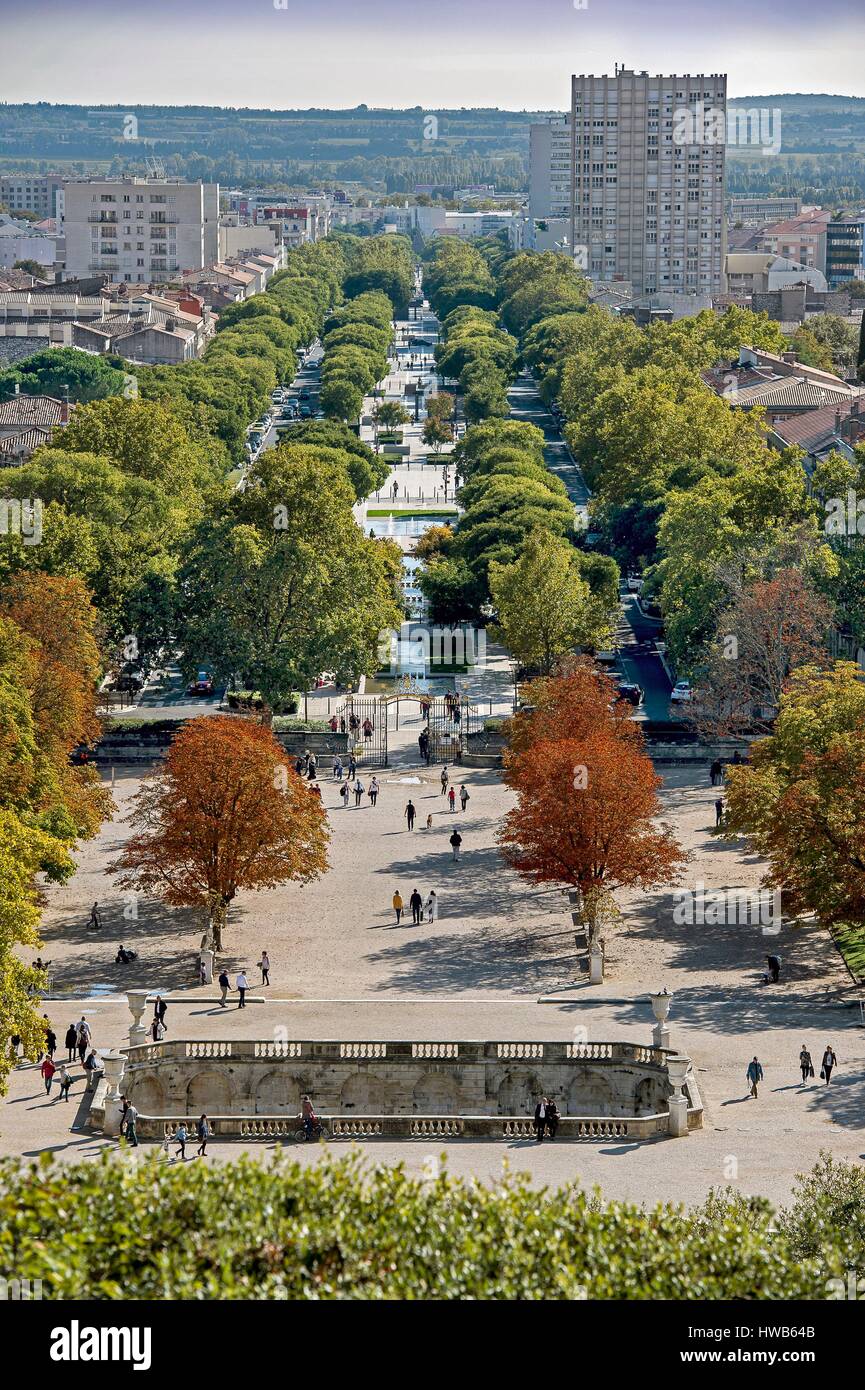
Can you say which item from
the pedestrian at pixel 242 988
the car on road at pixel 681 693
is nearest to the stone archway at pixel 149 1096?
the pedestrian at pixel 242 988

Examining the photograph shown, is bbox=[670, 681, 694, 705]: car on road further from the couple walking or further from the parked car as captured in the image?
the couple walking

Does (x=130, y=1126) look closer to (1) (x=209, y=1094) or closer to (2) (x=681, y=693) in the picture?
(1) (x=209, y=1094)

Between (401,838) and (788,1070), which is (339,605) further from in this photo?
(788,1070)

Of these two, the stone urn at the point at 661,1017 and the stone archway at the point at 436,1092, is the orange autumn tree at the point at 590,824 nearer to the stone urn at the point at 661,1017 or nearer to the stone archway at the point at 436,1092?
the stone urn at the point at 661,1017

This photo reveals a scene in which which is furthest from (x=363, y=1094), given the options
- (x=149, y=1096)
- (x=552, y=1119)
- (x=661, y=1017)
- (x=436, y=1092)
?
(x=661, y=1017)

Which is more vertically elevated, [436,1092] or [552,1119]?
[552,1119]

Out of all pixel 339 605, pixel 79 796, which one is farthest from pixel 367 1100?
pixel 339 605
